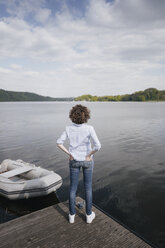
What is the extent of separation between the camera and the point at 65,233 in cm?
404

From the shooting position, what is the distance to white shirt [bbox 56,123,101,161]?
12.3 ft

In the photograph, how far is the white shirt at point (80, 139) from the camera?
375 cm

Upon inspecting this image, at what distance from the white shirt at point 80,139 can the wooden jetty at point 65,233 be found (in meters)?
1.80

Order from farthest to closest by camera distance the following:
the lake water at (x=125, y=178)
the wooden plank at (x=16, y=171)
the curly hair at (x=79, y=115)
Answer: the wooden plank at (x=16, y=171) < the lake water at (x=125, y=178) < the curly hair at (x=79, y=115)

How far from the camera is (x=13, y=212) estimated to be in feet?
23.3

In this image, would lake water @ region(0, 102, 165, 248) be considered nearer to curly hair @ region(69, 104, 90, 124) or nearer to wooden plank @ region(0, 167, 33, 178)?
wooden plank @ region(0, 167, 33, 178)

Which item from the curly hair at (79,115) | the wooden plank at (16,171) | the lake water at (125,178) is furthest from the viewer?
Answer: the wooden plank at (16,171)

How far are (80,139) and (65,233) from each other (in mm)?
2269

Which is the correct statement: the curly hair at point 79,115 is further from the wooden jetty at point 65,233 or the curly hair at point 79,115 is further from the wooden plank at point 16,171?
the wooden plank at point 16,171

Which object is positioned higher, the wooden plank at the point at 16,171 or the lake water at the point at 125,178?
the wooden plank at the point at 16,171

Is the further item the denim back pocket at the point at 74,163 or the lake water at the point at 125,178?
the lake water at the point at 125,178

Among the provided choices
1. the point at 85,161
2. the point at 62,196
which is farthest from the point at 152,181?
the point at 85,161

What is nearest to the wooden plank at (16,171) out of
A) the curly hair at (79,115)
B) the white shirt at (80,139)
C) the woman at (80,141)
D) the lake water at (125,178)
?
the lake water at (125,178)

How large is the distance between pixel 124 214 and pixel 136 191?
1.94m
